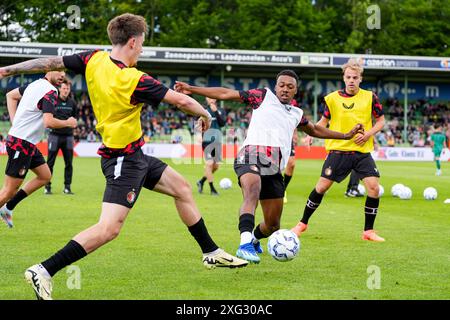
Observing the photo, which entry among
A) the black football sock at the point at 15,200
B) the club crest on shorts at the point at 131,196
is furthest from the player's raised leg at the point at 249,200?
the black football sock at the point at 15,200

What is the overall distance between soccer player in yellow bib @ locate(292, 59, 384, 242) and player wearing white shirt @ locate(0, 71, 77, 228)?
3.78 meters

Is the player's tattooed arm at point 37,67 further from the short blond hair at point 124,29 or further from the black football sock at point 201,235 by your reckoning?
the black football sock at point 201,235

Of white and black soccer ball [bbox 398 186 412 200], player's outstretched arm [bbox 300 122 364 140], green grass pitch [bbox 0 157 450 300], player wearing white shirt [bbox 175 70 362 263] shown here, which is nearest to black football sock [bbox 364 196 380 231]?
green grass pitch [bbox 0 157 450 300]

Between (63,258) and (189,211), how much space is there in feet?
4.71

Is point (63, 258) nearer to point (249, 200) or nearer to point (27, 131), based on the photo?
point (249, 200)

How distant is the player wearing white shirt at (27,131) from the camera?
30.4 feet

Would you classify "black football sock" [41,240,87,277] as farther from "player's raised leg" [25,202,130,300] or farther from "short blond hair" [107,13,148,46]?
"short blond hair" [107,13,148,46]

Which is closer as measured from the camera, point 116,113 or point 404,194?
point 116,113

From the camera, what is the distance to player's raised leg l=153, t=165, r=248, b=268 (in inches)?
249

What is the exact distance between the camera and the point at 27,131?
31.4 ft

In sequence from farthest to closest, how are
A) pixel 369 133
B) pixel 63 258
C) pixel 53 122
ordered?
pixel 53 122, pixel 369 133, pixel 63 258

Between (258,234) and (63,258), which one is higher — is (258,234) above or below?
below

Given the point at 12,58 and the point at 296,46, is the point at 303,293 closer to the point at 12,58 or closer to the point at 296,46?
the point at 12,58

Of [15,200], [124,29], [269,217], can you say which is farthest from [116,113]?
[15,200]
